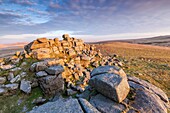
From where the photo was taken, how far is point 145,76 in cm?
2206

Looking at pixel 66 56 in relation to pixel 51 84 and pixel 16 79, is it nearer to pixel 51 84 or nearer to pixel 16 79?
pixel 51 84

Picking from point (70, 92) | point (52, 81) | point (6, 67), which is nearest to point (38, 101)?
point (52, 81)

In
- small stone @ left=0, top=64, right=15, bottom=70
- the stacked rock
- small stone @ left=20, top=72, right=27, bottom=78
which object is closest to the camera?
small stone @ left=20, top=72, right=27, bottom=78

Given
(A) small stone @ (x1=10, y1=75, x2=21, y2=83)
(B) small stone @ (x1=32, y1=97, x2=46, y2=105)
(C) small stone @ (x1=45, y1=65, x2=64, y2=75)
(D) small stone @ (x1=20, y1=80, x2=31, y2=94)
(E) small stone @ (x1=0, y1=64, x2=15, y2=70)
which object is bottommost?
(B) small stone @ (x1=32, y1=97, x2=46, y2=105)

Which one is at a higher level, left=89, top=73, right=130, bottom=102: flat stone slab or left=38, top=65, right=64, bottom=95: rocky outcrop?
left=89, top=73, right=130, bottom=102: flat stone slab

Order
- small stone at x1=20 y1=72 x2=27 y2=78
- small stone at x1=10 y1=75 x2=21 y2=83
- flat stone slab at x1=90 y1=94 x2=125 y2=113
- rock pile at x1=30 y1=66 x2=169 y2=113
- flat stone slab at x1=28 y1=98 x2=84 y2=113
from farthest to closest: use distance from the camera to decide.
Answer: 1. small stone at x1=20 y1=72 x2=27 y2=78
2. small stone at x1=10 y1=75 x2=21 y2=83
3. flat stone slab at x1=90 y1=94 x2=125 y2=113
4. rock pile at x1=30 y1=66 x2=169 y2=113
5. flat stone slab at x1=28 y1=98 x2=84 y2=113

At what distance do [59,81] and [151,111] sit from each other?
29.9 feet

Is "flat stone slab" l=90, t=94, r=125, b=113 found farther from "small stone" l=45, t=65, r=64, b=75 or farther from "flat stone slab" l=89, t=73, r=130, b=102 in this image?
"small stone" l=45, t=65, r=64, b=75

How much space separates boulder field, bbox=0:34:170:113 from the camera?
809cm

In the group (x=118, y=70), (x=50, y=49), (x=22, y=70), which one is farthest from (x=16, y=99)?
(x=118, y=70)

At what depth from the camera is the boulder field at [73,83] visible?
26.5 ft

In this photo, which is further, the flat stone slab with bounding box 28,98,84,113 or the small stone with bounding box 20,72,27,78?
the small stone with bounding box 20,72,27,78

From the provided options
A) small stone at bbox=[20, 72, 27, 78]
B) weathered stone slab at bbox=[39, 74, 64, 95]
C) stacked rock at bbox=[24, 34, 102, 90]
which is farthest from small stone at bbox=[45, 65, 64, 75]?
small stone at bbox=[20, 72, 27, 78]

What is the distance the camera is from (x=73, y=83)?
15953 mm
